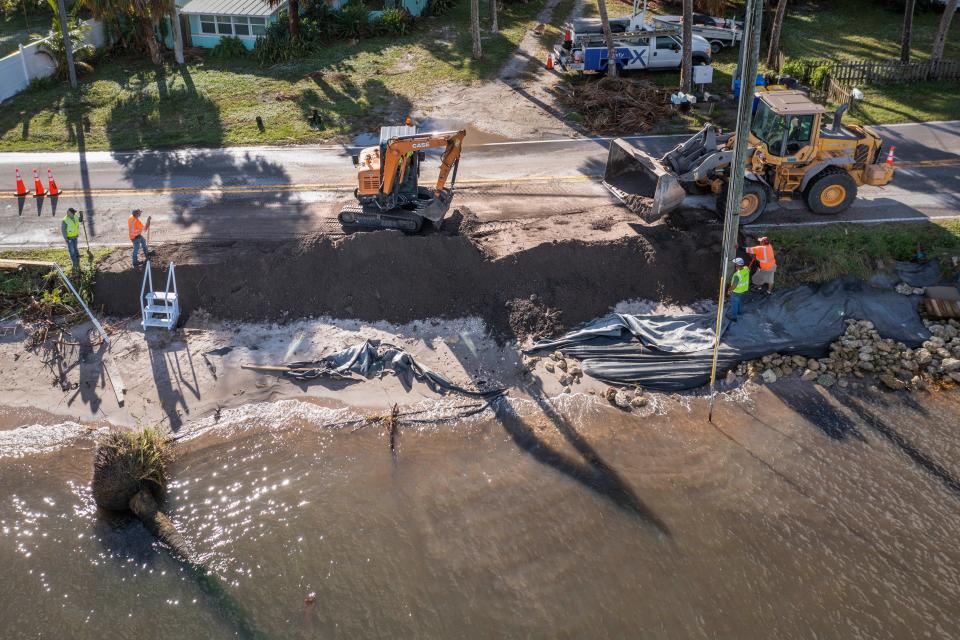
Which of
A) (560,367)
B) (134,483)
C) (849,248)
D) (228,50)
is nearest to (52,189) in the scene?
(134,483)

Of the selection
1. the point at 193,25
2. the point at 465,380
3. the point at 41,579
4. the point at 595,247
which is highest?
the point at 193,25

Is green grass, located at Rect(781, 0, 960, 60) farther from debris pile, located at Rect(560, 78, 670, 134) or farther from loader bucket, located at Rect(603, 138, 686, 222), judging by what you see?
loader bucket, located at Rect(603, 138, 686, 222)

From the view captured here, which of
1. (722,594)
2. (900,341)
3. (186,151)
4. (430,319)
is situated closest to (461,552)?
(722,594)

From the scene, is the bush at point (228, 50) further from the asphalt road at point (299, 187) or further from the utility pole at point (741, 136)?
the utility pole at point (741, 136)

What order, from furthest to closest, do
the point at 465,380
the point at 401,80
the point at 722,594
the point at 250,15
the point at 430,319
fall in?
the point at 250,15 < the point at 401,80 < the point at 430,319 < the point at 465,380 < the point at 722,594

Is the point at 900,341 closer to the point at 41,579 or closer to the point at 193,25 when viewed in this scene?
the point at 41,579

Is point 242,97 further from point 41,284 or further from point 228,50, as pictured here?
point 41,284

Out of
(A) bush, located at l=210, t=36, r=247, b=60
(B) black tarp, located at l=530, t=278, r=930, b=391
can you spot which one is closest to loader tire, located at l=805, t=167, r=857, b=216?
(B) black tarp, located at l=530, t=278, r=930, b=391
